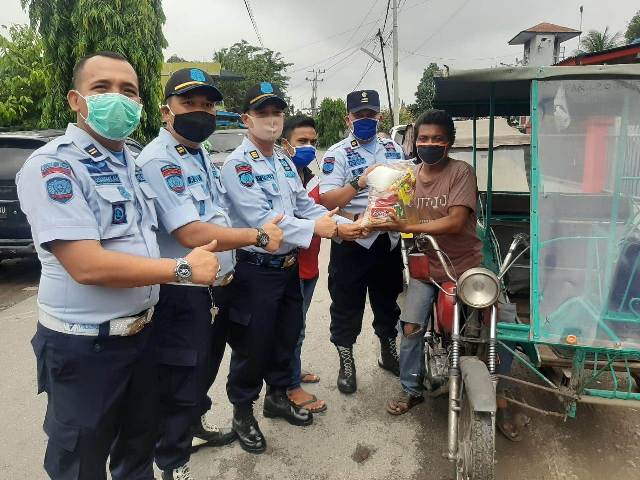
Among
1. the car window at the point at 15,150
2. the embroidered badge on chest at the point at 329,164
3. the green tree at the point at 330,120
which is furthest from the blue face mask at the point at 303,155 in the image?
the green tree at the point at 330,120

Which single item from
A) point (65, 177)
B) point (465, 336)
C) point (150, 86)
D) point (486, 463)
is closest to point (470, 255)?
point (465, 336)

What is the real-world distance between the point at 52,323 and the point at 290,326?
4.90 ft

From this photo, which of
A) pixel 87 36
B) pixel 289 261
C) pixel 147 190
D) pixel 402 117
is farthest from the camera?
pixel 402 117

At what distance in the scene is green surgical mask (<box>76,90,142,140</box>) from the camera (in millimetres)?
1801

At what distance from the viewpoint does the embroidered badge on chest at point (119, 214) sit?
179 cm

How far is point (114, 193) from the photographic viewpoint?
1.79 metres

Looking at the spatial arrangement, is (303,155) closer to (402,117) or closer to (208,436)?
(208,436)

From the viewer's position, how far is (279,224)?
2.61m

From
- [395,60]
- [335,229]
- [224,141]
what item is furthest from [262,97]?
[395,60]

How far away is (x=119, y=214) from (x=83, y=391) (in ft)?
2.14

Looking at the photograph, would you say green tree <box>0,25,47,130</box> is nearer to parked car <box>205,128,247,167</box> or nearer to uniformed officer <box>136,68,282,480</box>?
parked car <box>205,128,247,167</box>

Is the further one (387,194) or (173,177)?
(387,194)

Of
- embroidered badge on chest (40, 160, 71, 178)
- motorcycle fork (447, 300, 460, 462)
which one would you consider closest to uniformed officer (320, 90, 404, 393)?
motorcycle fork (447, 300, 460, 462)

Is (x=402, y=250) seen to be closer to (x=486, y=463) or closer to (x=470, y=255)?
(x=470, y=255)
